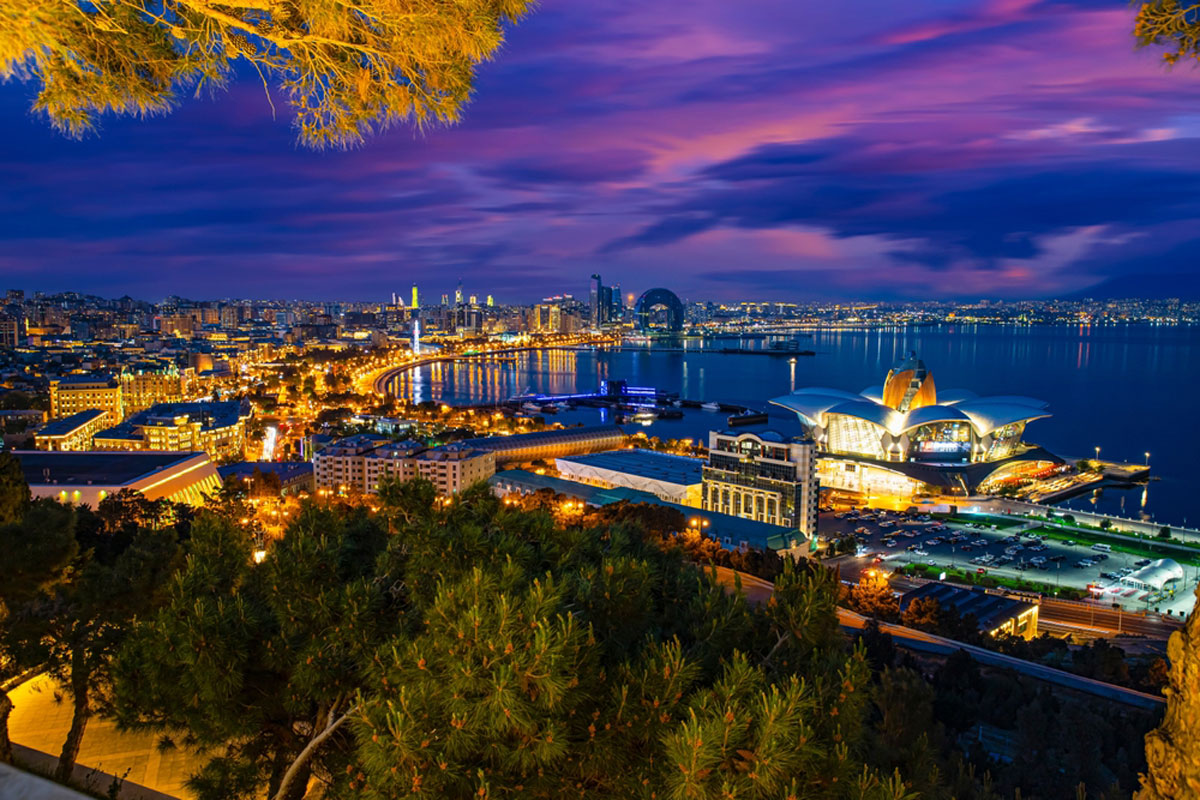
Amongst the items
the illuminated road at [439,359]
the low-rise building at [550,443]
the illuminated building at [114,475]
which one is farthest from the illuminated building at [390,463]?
the illuminated road at [439,359]

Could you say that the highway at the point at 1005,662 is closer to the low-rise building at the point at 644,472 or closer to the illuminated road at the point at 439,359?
the low-rise building at the point at 644,472

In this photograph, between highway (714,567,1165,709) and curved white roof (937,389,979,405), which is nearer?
highway (714,567,1165,709)

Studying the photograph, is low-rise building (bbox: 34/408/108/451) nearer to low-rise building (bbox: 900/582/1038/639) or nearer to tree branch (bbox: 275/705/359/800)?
low-rise building (bbox: 900/582/1038/639)

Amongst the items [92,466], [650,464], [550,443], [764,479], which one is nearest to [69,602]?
[92,466]

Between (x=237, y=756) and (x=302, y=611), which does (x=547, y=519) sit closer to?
(x=302, y=611)

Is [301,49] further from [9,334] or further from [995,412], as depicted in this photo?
[9,334]

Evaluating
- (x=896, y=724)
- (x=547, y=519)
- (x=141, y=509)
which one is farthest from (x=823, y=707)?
(x=141, y=509)

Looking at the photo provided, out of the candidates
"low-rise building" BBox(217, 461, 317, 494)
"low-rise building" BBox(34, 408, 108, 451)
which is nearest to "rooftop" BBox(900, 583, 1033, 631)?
"low-rise building" BBox(217, 461, 317, 494)
